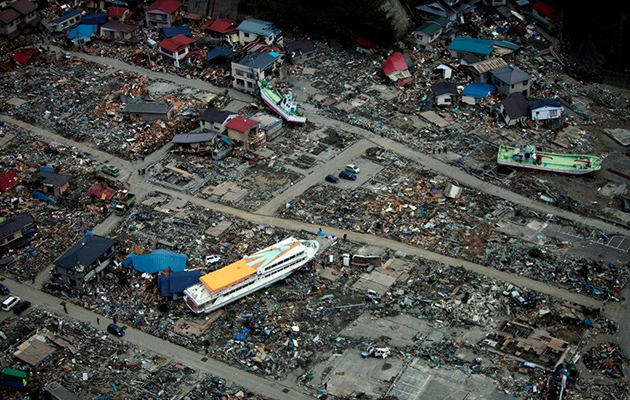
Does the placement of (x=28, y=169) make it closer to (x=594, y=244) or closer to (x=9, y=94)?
(x=9, y=94)

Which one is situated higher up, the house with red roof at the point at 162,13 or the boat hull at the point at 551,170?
the house with red roof at the point at 162,13

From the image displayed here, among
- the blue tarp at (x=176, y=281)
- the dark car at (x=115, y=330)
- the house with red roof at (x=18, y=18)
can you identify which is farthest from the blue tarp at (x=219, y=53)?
the dark car at (x=115, y=330)

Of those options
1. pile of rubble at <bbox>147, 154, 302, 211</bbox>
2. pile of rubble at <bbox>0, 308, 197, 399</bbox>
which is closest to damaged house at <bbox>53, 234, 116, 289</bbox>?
pile of rubble at <bbox>0, 308, 197, 399</bbox>

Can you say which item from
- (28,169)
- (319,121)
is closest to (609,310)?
(319,121)

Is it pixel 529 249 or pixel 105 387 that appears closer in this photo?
pixel 105 387

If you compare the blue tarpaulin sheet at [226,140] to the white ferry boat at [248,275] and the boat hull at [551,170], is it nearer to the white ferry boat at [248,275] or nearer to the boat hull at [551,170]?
the white ferry boat at [248,275]

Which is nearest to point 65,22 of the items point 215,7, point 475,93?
point 215,7

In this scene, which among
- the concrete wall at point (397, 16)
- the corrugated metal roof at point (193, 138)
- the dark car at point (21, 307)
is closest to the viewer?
the dark car at point (21, 307)

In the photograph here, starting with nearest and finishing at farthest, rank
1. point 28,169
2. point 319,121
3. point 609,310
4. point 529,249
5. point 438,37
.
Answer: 1. point 609,310
2. point 529,249
3. point 28,169
4. point 319,121
5. point 438,37
